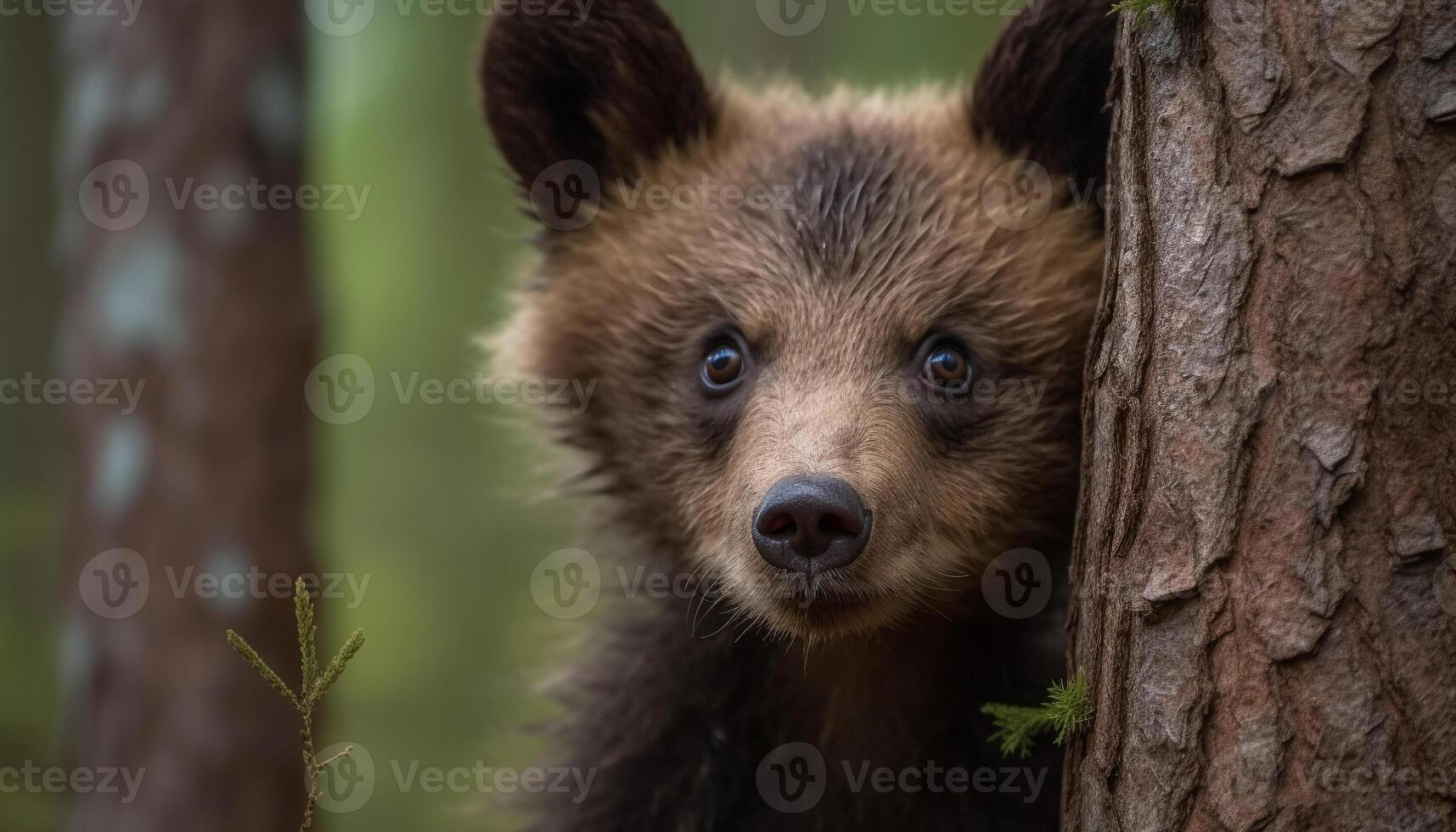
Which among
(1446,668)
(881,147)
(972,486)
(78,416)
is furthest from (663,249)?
(78,416)

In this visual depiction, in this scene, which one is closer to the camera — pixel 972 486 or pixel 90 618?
pixel 972 486

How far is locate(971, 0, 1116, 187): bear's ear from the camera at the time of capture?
429cm

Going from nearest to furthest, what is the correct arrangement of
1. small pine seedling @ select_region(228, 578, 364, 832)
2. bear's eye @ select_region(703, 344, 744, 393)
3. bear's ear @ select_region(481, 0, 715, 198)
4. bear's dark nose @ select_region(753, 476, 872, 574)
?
small pine seedling @ select_region(228, 578, 364, 832), bear's dark nose @ select_region(753, 476, 872, 574), bear's eye @ select_region(703, 344, 744, 393), bear's ear @ select_region(481, 0, 715, 198)

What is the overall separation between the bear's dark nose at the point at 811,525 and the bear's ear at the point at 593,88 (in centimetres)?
204

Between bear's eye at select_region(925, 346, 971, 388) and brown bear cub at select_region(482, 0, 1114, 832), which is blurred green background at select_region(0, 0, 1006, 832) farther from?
bear's eye at select_region(925, 346, 971, 388)

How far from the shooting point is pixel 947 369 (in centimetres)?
437

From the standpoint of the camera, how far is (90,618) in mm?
6734

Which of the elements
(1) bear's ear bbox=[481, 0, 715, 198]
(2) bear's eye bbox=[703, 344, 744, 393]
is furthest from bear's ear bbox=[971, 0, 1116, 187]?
(2) bear's eye bbox=[703, 344, 744, 393]

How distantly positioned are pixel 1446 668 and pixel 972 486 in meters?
1.77

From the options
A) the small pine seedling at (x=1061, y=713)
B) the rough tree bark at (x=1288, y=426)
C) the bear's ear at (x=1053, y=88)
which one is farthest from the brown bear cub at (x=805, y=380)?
the rough tree bark at (x=1288, y=426)

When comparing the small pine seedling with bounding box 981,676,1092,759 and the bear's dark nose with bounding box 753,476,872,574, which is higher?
the bear's dark nose with bounding box 753,476,872,574

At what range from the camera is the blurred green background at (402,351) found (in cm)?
961

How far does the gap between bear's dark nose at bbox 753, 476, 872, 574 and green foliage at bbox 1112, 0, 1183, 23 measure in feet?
4.63

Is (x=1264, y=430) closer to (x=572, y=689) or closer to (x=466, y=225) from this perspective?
(x=572, y=689)
